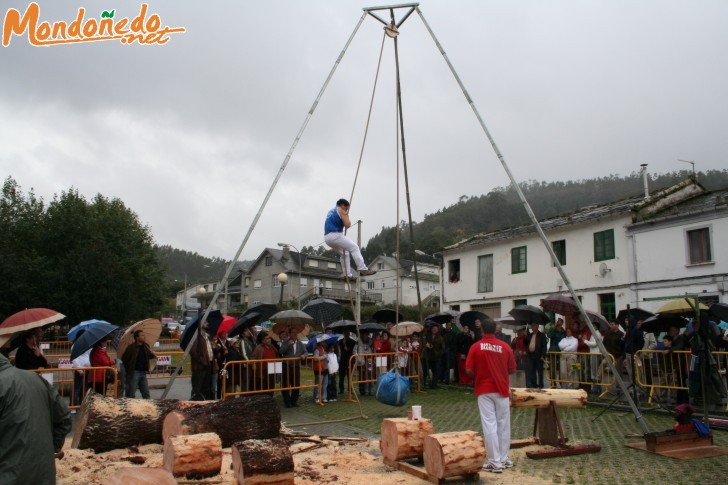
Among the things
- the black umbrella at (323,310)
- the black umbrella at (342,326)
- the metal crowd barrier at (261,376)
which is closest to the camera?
the metal crowd barrier at (261,376)

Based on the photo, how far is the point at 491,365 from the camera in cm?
711

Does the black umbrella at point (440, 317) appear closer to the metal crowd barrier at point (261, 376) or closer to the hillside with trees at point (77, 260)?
the metal crowd barrier at point (261, 376)

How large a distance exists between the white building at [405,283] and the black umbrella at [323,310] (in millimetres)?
38118

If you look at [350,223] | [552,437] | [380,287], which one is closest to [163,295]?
[380,287]

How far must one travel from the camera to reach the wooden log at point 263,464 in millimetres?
6113

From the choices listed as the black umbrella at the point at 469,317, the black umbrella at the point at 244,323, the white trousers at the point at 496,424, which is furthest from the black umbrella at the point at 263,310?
the white trousers at the point at 496,424

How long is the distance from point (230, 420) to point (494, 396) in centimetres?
382

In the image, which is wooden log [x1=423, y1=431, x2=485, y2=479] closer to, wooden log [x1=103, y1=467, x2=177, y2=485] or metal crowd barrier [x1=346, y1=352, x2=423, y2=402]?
wooden log [x1=103, y1=467, x2=177, y2=485]

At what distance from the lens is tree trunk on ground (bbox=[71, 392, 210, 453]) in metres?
7.91

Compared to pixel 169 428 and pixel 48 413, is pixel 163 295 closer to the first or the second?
pixel 169 428

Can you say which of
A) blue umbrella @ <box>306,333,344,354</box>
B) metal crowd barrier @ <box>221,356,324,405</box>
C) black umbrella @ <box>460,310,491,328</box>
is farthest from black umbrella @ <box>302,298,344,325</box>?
black umbrella @ <box>460,310,491,328</box>

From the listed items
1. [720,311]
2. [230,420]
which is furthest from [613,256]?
[230,420]

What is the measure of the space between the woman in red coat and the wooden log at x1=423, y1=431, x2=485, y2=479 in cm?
651

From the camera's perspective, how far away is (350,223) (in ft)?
32.9
